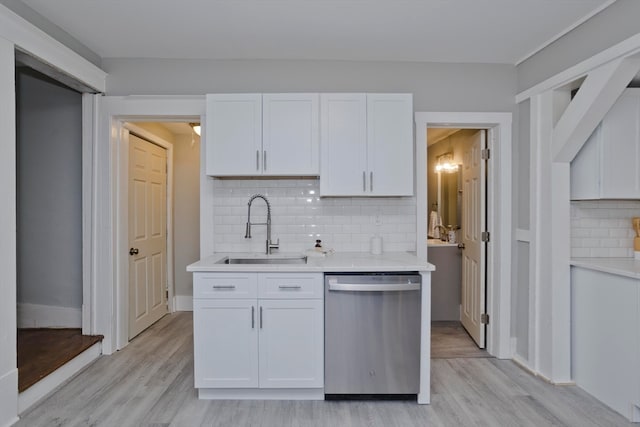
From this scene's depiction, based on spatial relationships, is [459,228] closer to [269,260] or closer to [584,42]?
[584,42]

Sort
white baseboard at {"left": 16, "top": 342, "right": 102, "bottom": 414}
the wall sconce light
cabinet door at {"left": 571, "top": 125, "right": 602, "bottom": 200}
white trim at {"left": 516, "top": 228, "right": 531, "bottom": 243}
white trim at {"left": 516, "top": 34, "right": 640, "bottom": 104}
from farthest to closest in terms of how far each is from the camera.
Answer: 1. the wall sconce light
2. white trim at {"left": 516, "top": 228, "right": 531, "bottom": 243}
3. cabinet door at {"left": 571, "top": 125, "right": 602, "bottom": 200}
4. white baseboard at {"left": 16, "top": 342, "right": 102, "bottom": 414}
5. white trim at {"left": 516, "top": 34, "right": 640, "bottom": 104}

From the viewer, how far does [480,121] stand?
3.24 meters

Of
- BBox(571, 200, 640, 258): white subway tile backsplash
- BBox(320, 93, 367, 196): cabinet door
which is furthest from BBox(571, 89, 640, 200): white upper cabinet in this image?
BBox(320, 93, 367, 196): cabinet door

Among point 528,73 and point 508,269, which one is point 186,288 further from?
point 528,73

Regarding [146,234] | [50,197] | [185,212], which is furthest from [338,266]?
[185,212]

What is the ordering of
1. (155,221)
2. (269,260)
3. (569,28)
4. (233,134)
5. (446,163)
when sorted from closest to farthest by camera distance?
(569,28), (233,134), (269,260), (155,221), (446,163)

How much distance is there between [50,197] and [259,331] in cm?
237

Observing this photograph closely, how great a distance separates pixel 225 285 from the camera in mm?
2467

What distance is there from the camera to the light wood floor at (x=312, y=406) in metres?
2.25

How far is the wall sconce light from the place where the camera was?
4.78 metres

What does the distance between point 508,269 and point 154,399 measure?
9.74 ft

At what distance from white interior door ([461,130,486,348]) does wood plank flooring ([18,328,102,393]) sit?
3434mm

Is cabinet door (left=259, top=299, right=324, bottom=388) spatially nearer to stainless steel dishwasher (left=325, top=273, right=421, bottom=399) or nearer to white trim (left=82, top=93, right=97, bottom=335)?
stainless steel dishwasher (left=325, top=273, right=421, bottom=399)

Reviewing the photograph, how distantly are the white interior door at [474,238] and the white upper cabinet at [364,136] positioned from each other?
1.06 m
